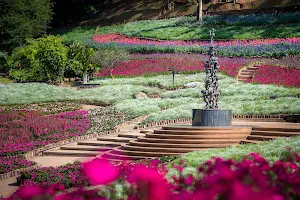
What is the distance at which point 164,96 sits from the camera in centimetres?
2805

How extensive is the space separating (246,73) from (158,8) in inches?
1388

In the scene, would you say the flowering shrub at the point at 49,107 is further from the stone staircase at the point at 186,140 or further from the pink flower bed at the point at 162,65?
the stone staircase at the point at 186,140

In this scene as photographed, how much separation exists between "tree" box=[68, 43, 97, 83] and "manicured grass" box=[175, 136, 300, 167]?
23.7 m

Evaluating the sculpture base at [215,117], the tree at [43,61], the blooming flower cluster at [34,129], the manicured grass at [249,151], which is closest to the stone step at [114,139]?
the blooming flower cluster at [34,129]

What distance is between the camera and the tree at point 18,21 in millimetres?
47906

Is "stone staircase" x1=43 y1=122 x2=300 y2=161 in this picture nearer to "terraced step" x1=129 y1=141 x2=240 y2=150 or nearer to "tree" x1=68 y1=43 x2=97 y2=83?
"terraced step" x1=129 y1=141 x2=240 y2=150

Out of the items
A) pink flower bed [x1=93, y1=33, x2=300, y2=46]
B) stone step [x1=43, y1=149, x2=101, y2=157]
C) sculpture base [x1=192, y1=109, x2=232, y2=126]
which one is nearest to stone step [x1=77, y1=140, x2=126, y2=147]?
stone step [x1=43, y1=149, x2=101, y2=157]

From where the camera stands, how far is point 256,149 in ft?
43.7

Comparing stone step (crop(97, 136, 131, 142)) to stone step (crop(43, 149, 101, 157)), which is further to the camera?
stone step (crop(97, 136, 131, 142))

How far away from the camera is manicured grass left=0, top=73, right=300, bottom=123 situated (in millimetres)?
22047

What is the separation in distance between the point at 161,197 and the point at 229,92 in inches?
928

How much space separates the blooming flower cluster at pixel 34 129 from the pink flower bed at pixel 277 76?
10263 millimetres

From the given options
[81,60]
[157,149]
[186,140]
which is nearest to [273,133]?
[186,140]

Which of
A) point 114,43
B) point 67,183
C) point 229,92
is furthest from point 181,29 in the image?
point 67,183
